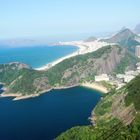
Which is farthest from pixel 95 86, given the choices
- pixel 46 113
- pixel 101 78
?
pixel 46 113

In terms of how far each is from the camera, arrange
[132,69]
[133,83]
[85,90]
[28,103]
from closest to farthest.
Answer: [133,83]
[28,103]
[85,90]
[132,69]

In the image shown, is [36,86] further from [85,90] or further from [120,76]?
[120,76]

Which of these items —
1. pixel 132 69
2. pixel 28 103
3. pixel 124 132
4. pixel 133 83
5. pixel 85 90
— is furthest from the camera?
pixel 132 69

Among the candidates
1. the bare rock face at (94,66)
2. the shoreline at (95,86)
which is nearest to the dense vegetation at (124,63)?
the bare rock face at (94,66)

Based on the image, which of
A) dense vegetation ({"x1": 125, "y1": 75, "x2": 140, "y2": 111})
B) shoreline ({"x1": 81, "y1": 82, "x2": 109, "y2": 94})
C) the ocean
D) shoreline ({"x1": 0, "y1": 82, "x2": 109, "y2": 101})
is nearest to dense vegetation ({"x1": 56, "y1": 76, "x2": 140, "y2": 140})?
dense vegetation ({"x1": 125, "y1": 75, "x2": 140, "y2": 111})

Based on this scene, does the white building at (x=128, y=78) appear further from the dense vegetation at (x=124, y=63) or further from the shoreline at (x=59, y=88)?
the dense vegetation at (x=124, y=63)

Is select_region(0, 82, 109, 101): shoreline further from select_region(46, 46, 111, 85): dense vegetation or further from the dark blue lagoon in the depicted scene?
select_region(46, 46, 111, 85): dense vegetation

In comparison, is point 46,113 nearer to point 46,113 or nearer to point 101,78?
point 46,113

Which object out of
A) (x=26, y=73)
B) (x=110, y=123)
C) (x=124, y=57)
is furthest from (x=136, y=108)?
(x=124, y=57)
